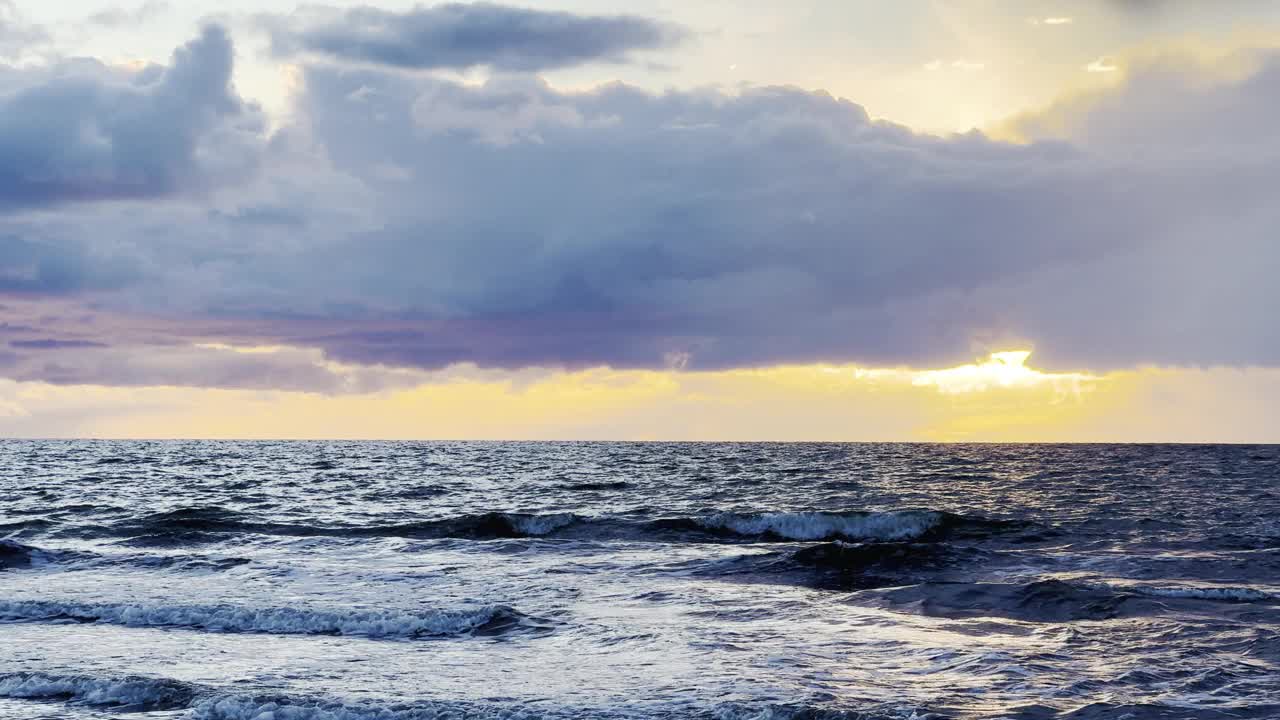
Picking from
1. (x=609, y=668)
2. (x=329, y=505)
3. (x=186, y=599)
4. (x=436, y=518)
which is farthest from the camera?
(x=329, y=505)

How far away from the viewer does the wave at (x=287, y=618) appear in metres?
23.4

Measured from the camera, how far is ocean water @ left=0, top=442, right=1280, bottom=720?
56.4ft

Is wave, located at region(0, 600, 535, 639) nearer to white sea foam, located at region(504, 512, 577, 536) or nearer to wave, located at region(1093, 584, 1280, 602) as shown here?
wave, located at region(1093, 584, 1280, 602)

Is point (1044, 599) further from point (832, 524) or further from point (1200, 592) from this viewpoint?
point (832, 524)

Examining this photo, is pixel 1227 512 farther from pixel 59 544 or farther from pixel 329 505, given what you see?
pixel 59 544

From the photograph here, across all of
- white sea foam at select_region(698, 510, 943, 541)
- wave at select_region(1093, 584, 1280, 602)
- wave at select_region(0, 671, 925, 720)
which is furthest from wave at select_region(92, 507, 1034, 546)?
wave at select_region(0, 671, 925, 720)

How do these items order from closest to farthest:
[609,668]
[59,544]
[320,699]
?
[320,699]
[609,668]
[59,544]

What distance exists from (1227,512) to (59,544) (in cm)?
5020

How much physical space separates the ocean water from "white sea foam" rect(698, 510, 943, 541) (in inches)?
6.7

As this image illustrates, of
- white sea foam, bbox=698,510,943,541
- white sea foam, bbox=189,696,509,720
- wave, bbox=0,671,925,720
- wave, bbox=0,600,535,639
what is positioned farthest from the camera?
white sea foam, bbox=698,510,943,541

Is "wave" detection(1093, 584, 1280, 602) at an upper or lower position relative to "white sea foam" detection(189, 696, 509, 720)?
upper

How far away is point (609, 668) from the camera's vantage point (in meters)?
19.4

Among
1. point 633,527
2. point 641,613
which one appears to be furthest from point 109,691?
point 633,527

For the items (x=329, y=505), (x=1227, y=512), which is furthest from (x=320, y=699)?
(x=1227, y=512)
